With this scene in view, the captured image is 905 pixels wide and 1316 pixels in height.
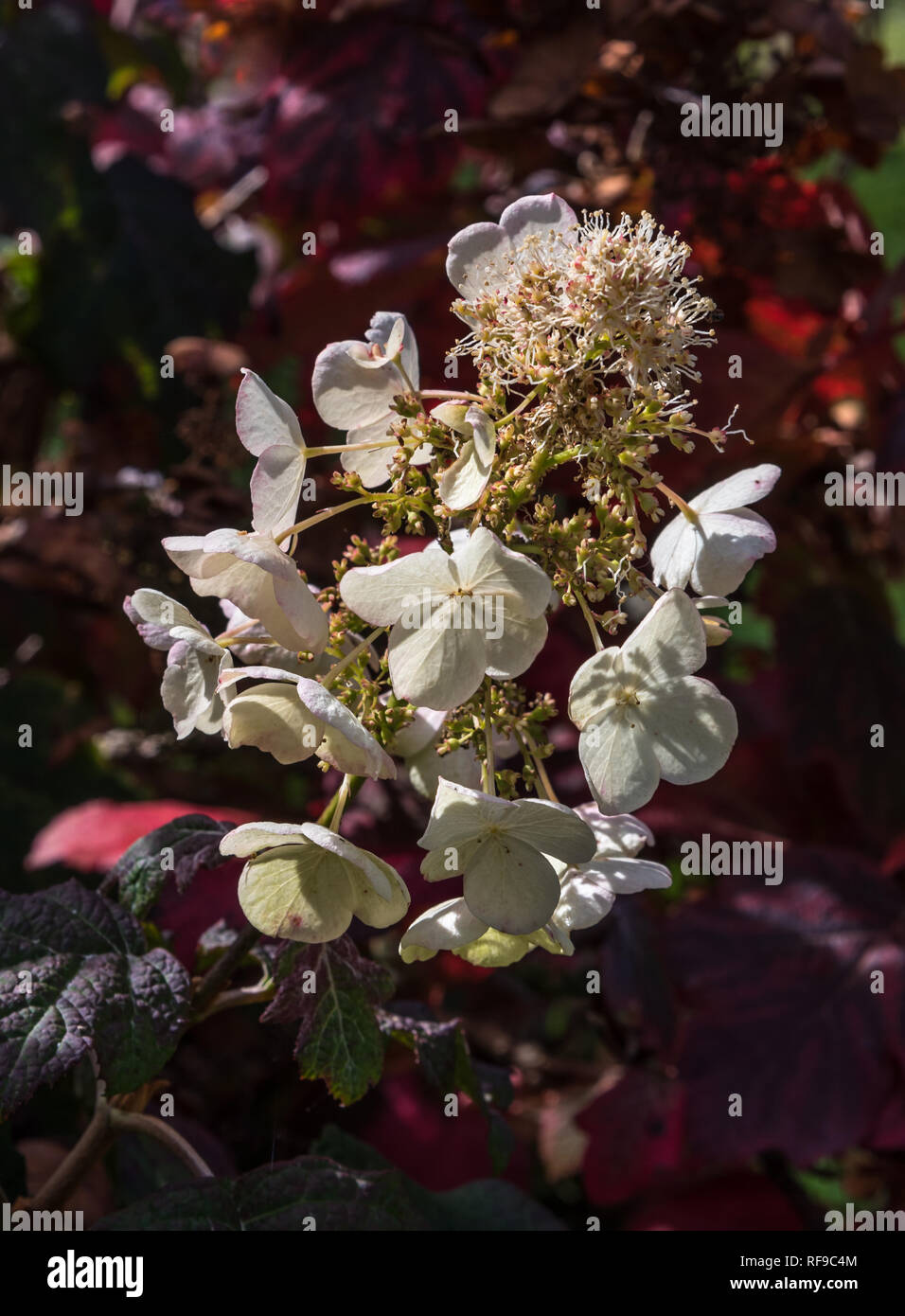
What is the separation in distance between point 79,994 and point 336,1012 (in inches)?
4.2

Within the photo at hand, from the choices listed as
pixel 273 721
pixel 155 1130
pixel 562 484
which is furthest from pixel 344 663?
pixel 562 484

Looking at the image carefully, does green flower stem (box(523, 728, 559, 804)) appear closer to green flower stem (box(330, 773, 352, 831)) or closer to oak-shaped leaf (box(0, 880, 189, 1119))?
green flower stem (box(330, 773, 352, 831))

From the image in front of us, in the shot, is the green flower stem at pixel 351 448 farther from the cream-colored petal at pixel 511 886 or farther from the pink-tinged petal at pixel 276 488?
the cream-colored petal at pixel 511 886

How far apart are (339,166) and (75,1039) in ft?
2.58

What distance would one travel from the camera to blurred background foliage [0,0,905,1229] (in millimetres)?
837

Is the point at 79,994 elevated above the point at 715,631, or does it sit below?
below

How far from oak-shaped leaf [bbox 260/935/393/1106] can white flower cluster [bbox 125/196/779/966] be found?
59mm

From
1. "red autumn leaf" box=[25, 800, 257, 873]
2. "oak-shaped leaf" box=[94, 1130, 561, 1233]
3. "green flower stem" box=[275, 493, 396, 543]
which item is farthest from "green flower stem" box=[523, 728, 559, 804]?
"red autumn leaf" box=[25, 800, 257, 873]

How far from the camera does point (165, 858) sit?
1.79 ft

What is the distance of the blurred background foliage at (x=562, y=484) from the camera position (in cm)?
84

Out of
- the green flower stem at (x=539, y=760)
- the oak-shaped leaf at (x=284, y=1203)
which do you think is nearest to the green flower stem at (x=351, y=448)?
the green flower stem at (x=539, y=760)

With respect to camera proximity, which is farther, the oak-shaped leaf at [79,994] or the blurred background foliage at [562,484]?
the blurred background foliage at [562,484]

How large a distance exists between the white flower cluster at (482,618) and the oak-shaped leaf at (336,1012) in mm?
59

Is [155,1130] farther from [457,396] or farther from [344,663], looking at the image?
[457,396]
